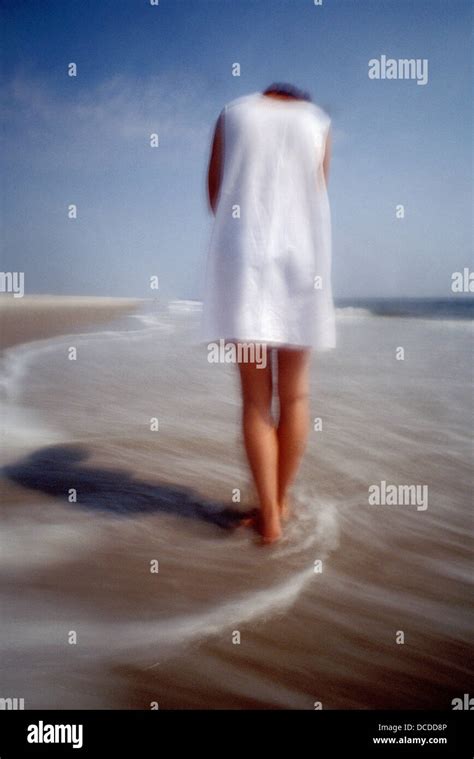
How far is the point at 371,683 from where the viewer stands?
3.55 feet

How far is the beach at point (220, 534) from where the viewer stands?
42.9 inches

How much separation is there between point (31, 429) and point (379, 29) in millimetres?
1374

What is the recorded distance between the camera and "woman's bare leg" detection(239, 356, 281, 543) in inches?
52.0

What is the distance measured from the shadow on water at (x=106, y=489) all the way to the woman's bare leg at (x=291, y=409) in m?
0.16

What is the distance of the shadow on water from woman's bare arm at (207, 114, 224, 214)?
0.70 metres

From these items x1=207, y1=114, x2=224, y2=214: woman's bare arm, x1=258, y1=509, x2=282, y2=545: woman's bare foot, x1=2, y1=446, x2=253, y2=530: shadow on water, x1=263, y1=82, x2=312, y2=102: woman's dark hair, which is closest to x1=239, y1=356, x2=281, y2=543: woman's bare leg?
x1=258, y1=509, x2=282, y2=545: woman's bare foot

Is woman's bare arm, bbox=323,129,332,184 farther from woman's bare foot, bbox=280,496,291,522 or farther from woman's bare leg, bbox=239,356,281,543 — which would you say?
woman's bare foot, bbox=280,496,291,522

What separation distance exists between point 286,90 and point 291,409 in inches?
27.5

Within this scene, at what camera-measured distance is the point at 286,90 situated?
132 centimetres

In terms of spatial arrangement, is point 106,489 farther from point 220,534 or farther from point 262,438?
point 262,438

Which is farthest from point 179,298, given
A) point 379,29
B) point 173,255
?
point 379,29

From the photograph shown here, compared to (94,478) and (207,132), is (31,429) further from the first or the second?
(207,132)

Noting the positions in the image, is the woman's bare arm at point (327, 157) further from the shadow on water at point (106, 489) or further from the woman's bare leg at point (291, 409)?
the shadow on water at point (106, 489)

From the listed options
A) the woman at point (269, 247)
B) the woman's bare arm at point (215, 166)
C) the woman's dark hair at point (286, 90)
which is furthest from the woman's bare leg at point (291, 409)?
the woman's dark hair at point (286, 90)
